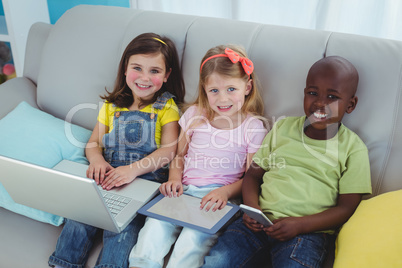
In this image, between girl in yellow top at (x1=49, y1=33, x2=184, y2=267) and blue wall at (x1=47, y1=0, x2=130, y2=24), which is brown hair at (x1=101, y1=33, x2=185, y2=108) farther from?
blue wall at (x1=47, y1=0, x2=130, y2=24)

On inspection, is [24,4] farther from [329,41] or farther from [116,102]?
[329,41]

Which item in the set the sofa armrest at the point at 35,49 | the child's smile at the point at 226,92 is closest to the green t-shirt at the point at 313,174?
the child's smile at the point at 226,92

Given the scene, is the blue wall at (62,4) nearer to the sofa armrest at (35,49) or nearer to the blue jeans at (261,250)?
the sofa armrest at (35,49)

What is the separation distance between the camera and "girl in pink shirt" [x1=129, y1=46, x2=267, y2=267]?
4.54 ft

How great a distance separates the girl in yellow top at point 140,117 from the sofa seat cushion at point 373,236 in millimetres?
728

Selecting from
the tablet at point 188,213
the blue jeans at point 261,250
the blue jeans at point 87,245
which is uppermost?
the tablet at point 188,213

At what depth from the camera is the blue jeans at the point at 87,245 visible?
1.23 meters

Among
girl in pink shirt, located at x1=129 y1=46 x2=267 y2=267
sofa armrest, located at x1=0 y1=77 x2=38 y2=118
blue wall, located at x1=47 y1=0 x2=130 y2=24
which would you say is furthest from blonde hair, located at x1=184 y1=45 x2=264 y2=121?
blue wall, located at x1=47 y1=0 x2=130 y2=24

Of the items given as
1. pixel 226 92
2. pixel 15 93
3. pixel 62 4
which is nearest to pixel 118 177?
pixel 226 92

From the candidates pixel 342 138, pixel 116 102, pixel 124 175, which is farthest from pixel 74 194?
pixel 342 138

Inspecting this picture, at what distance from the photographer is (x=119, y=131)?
1.62m

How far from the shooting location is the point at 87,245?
1.32 metres

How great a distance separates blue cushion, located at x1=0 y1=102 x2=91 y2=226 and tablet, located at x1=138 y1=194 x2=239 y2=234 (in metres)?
0.40

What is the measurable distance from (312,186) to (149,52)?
0.79 metres
